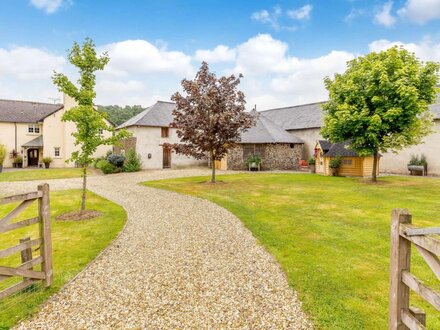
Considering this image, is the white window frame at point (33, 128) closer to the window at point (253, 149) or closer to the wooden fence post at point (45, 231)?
the window at point (253, 149)

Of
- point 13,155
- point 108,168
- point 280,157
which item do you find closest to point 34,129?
point 13,155

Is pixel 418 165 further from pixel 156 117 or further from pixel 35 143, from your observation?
pixel 35 143

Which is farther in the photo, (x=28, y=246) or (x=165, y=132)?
(x=165, y=132)

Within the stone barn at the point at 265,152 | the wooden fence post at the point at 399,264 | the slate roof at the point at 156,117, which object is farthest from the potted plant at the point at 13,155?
the wooden fence post at the point at 399,264

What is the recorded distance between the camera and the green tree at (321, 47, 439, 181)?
57.4 ft

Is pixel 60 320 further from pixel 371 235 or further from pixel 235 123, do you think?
pixel 235 123

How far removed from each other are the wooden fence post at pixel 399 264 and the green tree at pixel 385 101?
16789mm

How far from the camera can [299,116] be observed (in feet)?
123

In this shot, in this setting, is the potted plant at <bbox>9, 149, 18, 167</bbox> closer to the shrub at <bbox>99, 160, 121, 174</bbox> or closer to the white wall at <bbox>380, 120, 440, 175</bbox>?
the shrub at <bbox>99, 160, 121, 174</bbox>

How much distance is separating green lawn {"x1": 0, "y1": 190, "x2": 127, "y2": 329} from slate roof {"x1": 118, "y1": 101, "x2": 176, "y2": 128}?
19.1 m

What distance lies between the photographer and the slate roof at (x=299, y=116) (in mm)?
34531

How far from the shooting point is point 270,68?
33688 millimetres

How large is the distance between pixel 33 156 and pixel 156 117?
19.3 m

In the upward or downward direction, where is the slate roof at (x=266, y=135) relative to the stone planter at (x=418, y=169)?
upward
